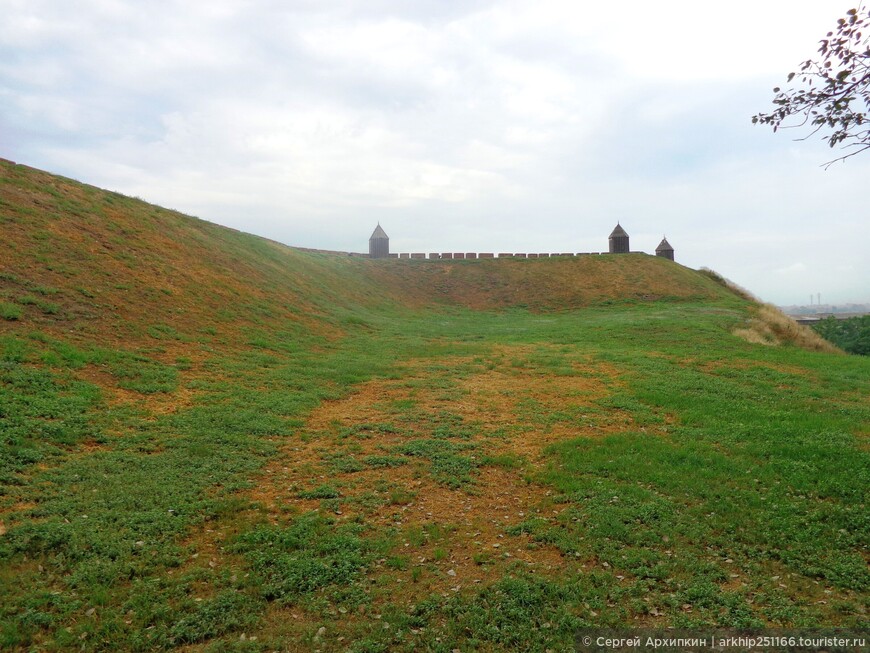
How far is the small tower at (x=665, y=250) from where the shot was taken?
4912 centimetres

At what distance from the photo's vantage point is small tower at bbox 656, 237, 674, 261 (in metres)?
49.1

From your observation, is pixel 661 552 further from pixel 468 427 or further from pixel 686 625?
pixel 468 427

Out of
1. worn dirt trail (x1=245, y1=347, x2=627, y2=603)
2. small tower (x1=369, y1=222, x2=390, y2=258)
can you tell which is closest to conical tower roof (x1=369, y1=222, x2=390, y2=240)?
small tower (x1=369, y1=222, x2=390, y2=258)

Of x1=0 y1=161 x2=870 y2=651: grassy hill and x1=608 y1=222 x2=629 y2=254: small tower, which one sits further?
x1=608 y1=222 x2=629 y2=254: small tower

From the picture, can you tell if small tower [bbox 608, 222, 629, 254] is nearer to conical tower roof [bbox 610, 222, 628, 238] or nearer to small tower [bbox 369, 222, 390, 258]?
conical tower roof [bbox 610, 222, 628, 238]

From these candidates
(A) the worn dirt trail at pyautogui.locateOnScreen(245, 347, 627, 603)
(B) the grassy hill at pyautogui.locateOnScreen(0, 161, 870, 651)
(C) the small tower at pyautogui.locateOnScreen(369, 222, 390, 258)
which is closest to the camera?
(B) the grassy hill at pyautogui.locateOnScreen(0, 161, 870, 651)

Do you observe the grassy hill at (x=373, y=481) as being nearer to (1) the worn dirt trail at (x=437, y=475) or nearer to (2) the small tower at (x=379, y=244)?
(1) the worn dirt trail at (x=437, y=475)

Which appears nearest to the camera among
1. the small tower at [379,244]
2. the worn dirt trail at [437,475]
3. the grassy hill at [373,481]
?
the grassy hill at [373,481]

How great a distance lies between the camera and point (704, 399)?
10828mm

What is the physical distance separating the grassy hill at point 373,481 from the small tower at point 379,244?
32.0 meters

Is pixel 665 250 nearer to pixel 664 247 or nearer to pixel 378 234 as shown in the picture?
pixel 664 247

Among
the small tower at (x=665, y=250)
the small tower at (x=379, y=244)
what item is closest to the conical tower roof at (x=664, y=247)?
the small tower at (x=665, y=250)

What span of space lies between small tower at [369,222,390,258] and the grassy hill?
32.0 meters

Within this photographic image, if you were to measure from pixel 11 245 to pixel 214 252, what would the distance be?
938cm
